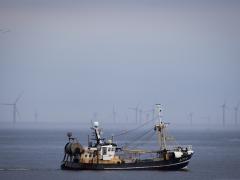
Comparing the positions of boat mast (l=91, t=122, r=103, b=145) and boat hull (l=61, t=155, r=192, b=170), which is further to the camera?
boat hull (l=61, t=155, r=192, b=170)

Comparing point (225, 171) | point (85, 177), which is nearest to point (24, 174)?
point (85, 177)

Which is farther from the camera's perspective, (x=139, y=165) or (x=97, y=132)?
(x=139, y=165)

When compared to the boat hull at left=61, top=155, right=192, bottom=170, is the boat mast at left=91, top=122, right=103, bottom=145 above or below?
above

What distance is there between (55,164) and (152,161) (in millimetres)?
27330

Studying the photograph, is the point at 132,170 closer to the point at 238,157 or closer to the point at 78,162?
the point at 78,162

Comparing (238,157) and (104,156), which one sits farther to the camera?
(238,157)

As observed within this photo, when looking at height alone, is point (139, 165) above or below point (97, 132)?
below

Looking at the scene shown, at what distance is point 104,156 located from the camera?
136375 millimetres

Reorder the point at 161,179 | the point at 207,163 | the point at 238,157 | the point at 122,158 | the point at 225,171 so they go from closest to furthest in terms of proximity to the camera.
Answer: the point at 161,179 < the point at 122,158 < the point at 225,171 < the point at 207,163 < the point at 238,157

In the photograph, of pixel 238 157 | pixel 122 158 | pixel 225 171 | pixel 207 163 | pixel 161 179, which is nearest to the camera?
pixel 161 179

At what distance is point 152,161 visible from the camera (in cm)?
13725

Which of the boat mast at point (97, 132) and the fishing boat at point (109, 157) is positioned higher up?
the boat mast at point (97, 132)

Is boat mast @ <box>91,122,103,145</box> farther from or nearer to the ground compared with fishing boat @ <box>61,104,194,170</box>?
farther from the ground

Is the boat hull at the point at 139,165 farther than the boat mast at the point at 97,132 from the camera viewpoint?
Yes
